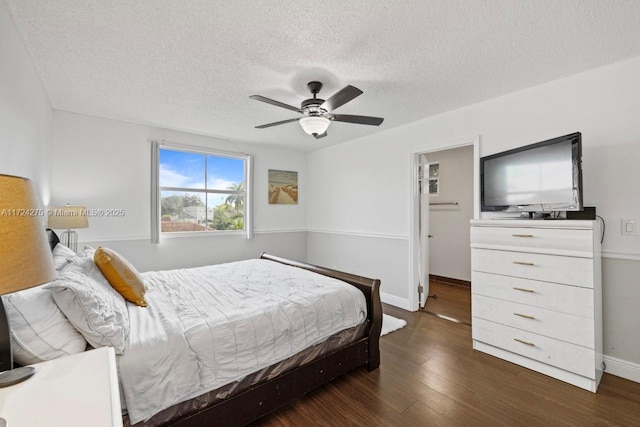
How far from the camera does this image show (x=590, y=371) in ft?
6.68

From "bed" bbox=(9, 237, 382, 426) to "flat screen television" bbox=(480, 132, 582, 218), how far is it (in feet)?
5.17

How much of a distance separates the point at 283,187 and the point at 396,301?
9.04 ft

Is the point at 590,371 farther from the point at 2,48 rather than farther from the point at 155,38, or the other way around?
the point at 2,48

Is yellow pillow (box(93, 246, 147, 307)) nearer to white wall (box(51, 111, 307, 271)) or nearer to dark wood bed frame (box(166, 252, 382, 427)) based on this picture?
dark wood bed frame (box(166, 252, 382, 427))

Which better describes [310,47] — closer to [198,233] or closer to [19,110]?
[19,110]

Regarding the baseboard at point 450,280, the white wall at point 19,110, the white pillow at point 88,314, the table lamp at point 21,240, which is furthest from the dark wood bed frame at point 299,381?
the baseboard at point 450,280

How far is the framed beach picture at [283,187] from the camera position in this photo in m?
5.09

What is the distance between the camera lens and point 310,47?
2031 millimetres

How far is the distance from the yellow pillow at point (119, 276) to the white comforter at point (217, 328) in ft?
0.24

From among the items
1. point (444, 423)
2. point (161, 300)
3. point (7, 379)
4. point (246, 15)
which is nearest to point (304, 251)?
point (161, 300)

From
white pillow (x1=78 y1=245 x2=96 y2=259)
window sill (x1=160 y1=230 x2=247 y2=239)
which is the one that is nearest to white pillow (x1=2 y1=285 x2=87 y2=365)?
white pillow (x1=78 y1=245 x2=96 y2=259)

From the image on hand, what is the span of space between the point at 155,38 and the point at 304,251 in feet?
13.6

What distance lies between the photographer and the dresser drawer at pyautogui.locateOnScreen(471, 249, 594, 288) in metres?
2.08

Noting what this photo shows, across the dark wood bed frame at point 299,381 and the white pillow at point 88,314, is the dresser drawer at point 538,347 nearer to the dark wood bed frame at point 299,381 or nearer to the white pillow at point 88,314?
the dark wood bed frame at point 299,381
